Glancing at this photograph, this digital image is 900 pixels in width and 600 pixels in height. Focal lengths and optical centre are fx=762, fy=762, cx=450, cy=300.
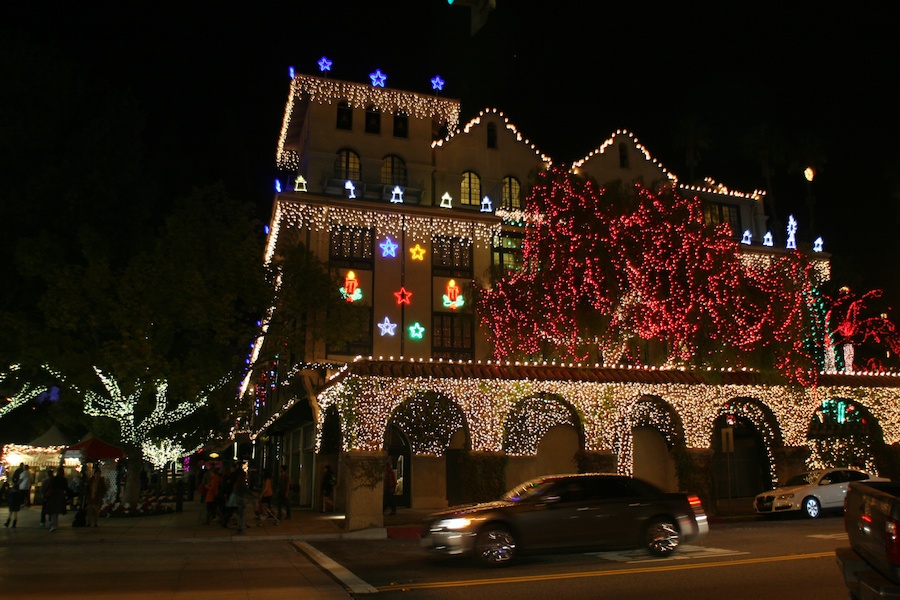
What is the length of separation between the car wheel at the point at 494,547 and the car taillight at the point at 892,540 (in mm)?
7382

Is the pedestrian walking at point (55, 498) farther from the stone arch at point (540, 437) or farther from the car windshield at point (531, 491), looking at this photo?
the car windshield at point (531, 491)

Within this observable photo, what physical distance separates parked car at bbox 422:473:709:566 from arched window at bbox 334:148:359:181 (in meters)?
19.0

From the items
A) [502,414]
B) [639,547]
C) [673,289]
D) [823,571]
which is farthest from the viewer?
[673,289]

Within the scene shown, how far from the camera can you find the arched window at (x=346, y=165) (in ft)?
98.9

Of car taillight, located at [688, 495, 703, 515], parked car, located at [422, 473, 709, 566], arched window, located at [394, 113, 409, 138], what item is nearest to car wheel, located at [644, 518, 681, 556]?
parked car, located at [422, 473, 709, 566]

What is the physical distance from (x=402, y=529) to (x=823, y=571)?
1106 cm

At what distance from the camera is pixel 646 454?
28703 mm

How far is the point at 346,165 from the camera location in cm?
3038

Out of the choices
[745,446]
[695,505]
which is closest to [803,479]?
[745,446]

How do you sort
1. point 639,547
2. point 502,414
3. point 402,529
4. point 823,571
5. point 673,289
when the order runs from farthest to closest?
point 673,289, point 502,414, point 402,529, point 639,547, point 823,571

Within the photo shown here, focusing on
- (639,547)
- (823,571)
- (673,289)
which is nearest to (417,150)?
(673,289)

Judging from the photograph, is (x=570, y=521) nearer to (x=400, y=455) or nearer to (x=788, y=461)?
(x=788, y=461)

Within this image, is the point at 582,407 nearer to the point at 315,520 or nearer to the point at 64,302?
the point at 315,520

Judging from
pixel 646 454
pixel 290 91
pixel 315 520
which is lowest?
pixel 315 520
